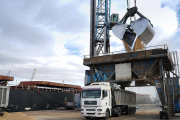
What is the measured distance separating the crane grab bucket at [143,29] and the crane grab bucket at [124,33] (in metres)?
2.38

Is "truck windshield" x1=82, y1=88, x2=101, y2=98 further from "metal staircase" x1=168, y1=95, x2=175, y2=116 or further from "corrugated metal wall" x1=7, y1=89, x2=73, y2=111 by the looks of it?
"corrugated metal wall" x1=7, y1=89, x2=73, y2=111

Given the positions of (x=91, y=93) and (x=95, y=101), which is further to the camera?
(x=91, y=93)

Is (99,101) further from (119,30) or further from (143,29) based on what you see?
(119,30)

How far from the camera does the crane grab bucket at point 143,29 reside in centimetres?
3170

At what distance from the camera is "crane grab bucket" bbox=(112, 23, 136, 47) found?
34631mm

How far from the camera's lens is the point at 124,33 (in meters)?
35.0

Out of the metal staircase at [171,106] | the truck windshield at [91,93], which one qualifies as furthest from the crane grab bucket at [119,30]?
the truck windshield at [91,93]

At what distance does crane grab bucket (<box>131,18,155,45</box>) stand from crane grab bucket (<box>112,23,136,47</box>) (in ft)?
7.80

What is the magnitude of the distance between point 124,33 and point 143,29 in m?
4.33

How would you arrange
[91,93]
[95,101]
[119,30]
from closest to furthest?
[95,101]
[91,93]
[119,30]

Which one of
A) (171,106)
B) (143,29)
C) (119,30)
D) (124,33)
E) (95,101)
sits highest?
(119,30)

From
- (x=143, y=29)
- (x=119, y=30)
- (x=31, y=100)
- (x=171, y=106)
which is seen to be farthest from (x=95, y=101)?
(x=119, y=30)

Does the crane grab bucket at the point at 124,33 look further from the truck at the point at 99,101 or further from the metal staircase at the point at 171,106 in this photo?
the truck at the point at 99,101

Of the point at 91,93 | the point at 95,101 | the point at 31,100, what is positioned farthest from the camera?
the point at 31,100
